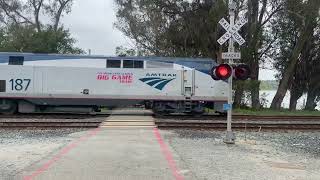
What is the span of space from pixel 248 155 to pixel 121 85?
545 inches

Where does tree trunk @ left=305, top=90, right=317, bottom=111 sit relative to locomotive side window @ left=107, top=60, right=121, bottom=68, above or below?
below

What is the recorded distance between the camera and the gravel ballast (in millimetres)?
10703

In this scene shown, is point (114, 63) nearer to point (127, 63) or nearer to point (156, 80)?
point (127, 63)

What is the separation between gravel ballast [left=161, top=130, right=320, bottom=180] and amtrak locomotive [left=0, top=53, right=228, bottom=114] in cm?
707

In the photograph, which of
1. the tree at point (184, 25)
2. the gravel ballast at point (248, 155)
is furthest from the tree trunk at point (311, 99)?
the gravel ballast at point (248, 155)

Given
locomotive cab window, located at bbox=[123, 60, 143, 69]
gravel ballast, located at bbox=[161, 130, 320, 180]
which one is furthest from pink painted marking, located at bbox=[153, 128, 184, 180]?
locomotive cab window, located at bbox=[123, 60, 143, 69]

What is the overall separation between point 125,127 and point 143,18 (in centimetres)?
2528

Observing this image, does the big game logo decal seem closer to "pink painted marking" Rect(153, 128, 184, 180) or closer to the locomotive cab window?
the locomotive cab window

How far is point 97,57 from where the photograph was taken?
2664 cm

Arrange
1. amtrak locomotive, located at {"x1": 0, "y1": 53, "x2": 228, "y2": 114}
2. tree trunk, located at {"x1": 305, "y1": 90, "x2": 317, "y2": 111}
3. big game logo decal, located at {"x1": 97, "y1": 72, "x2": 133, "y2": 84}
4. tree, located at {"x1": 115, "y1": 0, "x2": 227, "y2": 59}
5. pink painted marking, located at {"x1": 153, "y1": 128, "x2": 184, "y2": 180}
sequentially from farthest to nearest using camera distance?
1. tree trunk, located at {"x1": 305, "y1": 90, "x2": 317, "y2": 111}
2. tree, located at {"x1": 115, "y1": 0, "x2": 227, "y2": 59}
3. big game logo decal, located at {"x1": 97, "y1": 72, "x2": 133, "y2": 84}
4. amtrak locomotive, located at {"x1": 0, "y1": 53, "x2": 228, "y2": 114}
5. pink painted marking, located at {"x1": 153, "y1": 128, "x2": 184, "y2": 180}

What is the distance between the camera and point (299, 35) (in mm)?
40188

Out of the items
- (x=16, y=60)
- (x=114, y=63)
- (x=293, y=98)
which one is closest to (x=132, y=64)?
(x=114, y=63)

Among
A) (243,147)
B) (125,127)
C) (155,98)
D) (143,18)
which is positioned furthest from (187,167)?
(143,18)

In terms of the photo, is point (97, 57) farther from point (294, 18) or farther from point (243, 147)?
point (294, 18)
